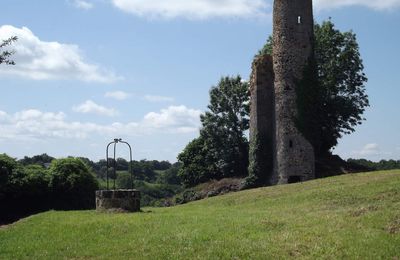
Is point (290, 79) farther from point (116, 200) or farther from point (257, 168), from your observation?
point (116, 200)

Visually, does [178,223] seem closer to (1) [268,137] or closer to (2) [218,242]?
(2) [218,242]

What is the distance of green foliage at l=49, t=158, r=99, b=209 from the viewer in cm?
3250

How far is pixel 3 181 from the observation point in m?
30.7

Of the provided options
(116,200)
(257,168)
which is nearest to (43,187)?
(116,200)

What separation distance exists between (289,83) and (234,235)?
80.3ft

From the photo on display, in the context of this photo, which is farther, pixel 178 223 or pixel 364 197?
pixel 364 197

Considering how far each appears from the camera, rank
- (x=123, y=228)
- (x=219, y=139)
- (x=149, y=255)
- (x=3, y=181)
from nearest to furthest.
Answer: (x=149, y=255) → (x=123, y=228) → (x=3, y=181) → (x=219, y=139)

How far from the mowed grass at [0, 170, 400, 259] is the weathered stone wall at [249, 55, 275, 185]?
1790 cm

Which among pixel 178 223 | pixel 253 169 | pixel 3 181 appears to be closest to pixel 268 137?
pixel 253 169

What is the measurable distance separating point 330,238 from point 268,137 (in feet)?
86.3

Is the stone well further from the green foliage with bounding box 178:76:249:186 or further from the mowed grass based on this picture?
the green foliage with bounding box 178:76:249:186

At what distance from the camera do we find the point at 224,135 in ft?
148

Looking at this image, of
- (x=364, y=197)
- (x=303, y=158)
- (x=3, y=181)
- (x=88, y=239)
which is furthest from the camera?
(x=303, y=158)

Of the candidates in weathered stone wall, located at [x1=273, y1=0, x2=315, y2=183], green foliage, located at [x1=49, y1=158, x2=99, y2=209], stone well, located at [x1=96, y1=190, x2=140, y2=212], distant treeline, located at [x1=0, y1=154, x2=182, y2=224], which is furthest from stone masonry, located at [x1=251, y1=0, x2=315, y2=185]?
stone well, located at [x1=96, y1=190, x2=140, y2=212]
